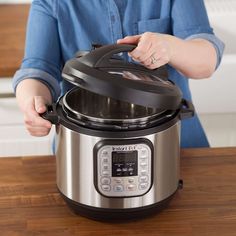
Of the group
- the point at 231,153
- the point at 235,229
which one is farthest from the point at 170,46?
the point at 235,229

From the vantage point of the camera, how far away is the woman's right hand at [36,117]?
0.94 metres

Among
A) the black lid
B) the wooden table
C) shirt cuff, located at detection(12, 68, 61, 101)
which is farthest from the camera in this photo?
shirt cuff, located at detection(12, 68, 61, 101)

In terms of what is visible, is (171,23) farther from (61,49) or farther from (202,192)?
(202,192)

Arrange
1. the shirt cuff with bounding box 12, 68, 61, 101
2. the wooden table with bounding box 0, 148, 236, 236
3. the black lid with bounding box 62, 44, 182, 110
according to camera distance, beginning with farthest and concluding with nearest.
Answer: the shirt cuff with bounding box 12, 68, 61, 101
the wooden table with bounding box 0, 148, 236, 236
the black lid with bounding box 62, 44, 182, 110

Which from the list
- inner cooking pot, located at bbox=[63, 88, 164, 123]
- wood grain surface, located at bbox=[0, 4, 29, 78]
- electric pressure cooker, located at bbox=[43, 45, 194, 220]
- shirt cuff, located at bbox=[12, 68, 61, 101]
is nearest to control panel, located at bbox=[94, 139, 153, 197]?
electric pressure cooker, located at bbox=[43, 45, 194, 220]

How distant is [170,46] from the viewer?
3.44ft

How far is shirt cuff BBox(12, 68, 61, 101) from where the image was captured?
1179 millimetres

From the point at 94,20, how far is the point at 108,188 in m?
0.53

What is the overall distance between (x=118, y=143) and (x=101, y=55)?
12 centimetres

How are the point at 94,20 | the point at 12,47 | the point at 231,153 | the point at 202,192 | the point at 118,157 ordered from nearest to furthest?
1. the point at 118,157
2. the point at 202,192
3. the point at 231,153
4. the point at 94,20
5. the point at 12,47

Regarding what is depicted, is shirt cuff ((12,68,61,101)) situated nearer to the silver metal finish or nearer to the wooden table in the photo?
the wooden table

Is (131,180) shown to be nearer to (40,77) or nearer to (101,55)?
(101,55)

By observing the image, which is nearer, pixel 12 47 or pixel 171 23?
pixel 171 23

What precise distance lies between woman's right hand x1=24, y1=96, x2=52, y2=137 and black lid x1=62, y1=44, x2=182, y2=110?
0.40ft
